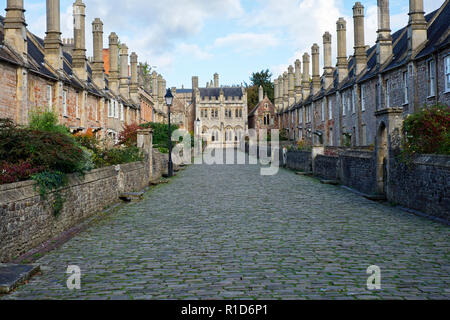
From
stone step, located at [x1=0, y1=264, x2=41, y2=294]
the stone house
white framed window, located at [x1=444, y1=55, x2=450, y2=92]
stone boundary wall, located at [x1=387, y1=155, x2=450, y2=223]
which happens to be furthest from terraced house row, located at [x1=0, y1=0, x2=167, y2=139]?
the stone house

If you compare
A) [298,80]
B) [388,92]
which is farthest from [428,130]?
[298,80]

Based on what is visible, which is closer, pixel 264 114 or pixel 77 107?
pixel 77 107

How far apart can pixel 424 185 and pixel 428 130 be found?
169 cm

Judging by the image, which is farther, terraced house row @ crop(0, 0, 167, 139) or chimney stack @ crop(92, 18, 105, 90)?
chimney stack @ crop(92, 18, 105, 90)

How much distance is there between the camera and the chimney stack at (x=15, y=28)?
2281cm

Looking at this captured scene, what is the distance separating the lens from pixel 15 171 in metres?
8.07

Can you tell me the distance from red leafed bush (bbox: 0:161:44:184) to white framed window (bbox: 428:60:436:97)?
2329cm

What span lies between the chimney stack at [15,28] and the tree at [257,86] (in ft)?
284

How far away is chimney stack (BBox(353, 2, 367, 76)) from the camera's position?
35750 mm

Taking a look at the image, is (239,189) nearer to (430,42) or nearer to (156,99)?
(430,42)

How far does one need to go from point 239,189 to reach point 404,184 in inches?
281
